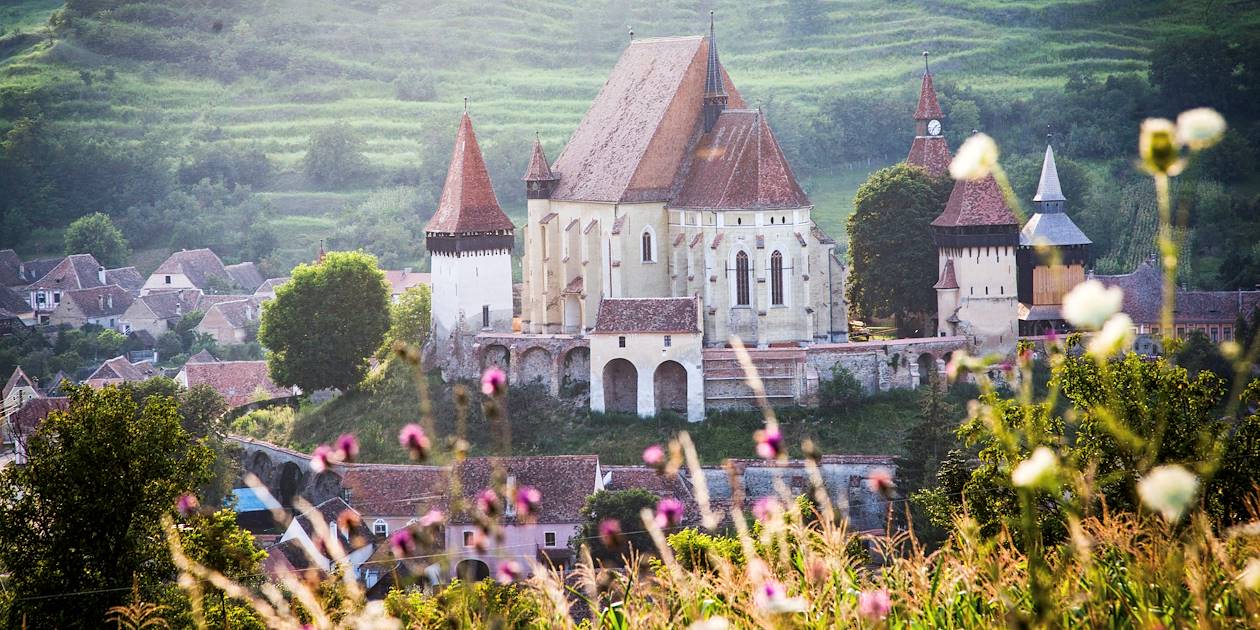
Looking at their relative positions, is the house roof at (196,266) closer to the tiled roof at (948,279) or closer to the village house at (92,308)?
the village house at (92,308)

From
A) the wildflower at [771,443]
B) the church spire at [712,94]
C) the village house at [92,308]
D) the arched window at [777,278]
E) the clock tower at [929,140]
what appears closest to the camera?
the wildflower at [771,443]

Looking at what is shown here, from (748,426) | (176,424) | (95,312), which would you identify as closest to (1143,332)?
(748,426)

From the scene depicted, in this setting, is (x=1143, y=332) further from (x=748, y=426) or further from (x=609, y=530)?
(x=609, y=530)

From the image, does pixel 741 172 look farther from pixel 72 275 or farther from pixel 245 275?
pixel 245 275

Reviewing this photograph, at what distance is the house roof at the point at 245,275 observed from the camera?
88.0 meters

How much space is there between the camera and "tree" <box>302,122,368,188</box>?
106312mm

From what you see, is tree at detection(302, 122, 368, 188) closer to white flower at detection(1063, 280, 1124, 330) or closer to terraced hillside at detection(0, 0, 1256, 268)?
terraced hillside at detection(0, 0, 1256, 268)

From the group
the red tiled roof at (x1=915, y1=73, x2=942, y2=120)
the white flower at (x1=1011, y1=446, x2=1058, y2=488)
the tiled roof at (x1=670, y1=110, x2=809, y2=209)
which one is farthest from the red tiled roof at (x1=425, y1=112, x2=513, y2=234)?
the white flower at (x1=1011, y1=446, x2=1058, y2=488)

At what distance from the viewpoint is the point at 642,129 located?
152 feet

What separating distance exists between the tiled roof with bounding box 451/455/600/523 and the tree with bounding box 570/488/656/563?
482mm

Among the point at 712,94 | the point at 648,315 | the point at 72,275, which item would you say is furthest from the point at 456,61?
the point at 648,315

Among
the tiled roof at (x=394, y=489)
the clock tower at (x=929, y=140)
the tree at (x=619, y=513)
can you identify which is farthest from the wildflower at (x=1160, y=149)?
the clock tower at (x=929, y=140)

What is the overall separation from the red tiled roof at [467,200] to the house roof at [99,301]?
3710 centimetres

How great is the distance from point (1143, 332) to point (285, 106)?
8013cm
